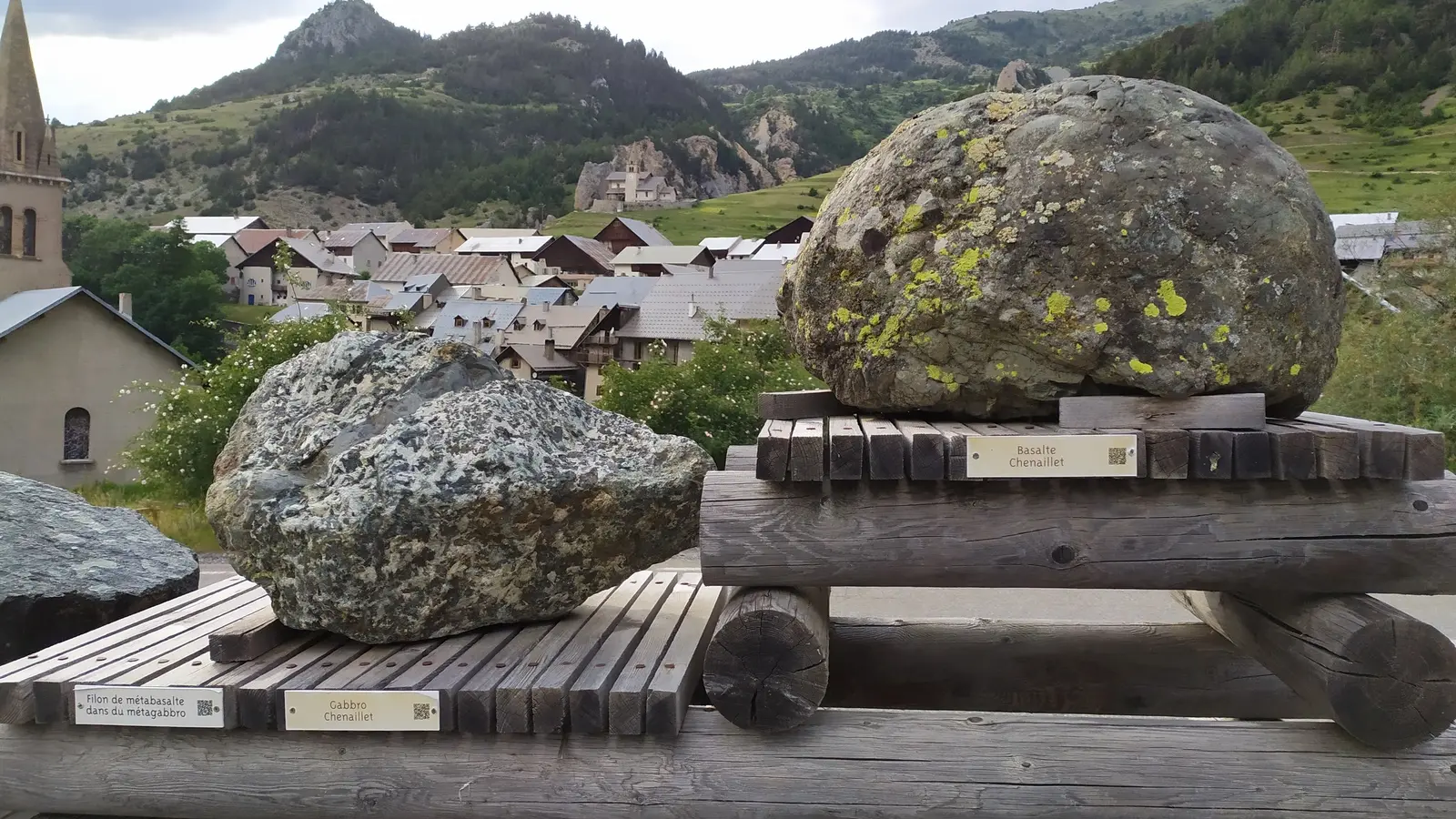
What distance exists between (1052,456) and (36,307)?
111ft

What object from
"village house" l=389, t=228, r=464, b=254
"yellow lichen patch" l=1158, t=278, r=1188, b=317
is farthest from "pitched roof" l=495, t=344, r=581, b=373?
"village house" l=389, t=228, r=464, b=254

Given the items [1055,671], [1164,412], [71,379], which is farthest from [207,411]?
[71,379]

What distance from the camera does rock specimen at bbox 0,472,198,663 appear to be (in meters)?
5.68

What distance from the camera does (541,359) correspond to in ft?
123

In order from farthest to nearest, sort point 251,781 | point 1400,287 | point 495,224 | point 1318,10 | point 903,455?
point 495,224, point 1318,10, point 1400,287, point 251,781, point 903,455

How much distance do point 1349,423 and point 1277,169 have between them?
104 centimetres

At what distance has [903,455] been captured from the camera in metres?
3.58

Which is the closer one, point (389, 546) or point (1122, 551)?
point (1122, 551)

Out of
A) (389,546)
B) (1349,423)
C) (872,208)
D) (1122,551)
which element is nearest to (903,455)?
(1122,551)

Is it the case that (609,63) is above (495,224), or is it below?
above

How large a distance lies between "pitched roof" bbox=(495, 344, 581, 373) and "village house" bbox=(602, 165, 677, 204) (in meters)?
81.1

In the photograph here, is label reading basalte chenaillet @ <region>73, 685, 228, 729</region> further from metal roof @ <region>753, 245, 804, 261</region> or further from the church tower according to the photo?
metal roof @ <region>753, 245, 804, 261</region>

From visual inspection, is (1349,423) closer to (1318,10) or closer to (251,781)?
(251,781)

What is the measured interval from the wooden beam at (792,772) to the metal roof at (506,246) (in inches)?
2986
